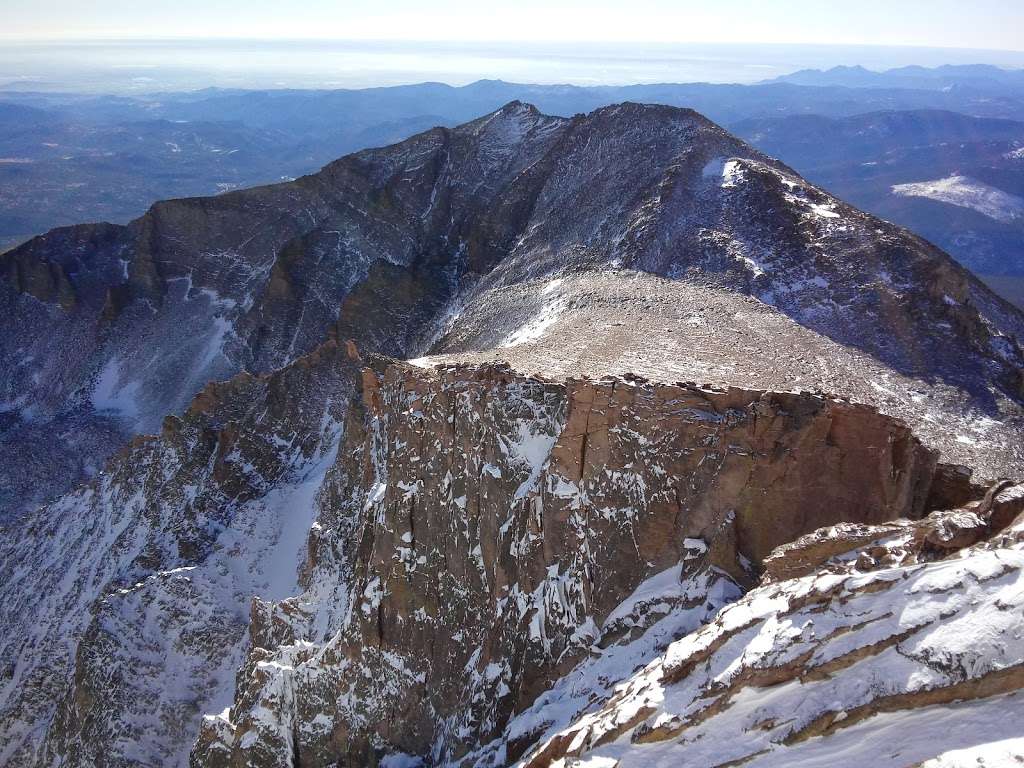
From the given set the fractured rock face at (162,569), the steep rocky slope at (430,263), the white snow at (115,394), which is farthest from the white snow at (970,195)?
the white snow at (115,394)

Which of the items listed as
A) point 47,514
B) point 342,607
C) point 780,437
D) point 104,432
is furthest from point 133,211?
point 780,437

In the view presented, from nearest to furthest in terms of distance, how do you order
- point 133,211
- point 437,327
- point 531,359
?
point 531,359 < point 437,327 < point 133,211

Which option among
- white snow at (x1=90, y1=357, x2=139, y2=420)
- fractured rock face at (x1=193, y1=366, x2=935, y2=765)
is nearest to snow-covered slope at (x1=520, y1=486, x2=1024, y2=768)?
fractured rock face at (x1=193, y1=366, x2=935, y2=765)

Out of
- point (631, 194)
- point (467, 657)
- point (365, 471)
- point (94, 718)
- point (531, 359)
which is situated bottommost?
point (94, 718)

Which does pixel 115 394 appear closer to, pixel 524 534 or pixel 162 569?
pixel 162 569

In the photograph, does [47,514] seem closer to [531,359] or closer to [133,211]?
[531,359]

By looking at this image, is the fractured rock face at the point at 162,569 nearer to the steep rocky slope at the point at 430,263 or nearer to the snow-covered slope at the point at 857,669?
the steep rocky slope at the point at 430,263

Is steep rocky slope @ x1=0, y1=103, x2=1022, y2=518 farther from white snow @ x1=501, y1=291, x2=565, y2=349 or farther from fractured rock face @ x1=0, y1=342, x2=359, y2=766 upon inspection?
fractured rock face @ x1=0, y1=342, x2=359, y2=766
